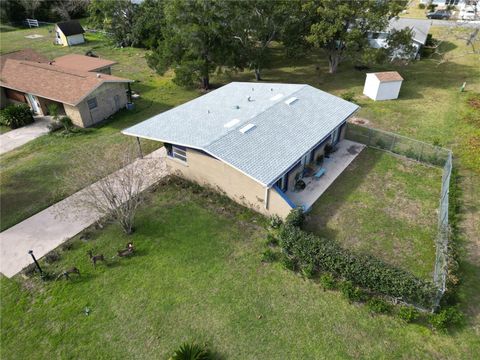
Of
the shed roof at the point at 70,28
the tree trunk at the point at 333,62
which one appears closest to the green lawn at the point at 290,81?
the tree trunk at the point at 333,62

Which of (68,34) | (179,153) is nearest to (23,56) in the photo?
A: (68,34)

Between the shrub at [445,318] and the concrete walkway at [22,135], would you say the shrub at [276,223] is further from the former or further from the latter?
the concrete walkway at [22,135]

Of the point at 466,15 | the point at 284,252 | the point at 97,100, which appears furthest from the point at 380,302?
the point at 466,15

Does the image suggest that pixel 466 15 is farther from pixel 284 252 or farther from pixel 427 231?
pixel 284 252

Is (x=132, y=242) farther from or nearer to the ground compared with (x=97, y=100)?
nearer to the ground

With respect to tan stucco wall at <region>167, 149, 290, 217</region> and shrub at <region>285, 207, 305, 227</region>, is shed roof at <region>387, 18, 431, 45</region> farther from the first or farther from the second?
shrub at <region>285, 207, 305, 227</region>

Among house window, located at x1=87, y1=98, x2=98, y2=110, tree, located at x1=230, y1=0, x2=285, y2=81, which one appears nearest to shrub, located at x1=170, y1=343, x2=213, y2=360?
house window, located at x1=87, y1=98, x2=98, y2=110
